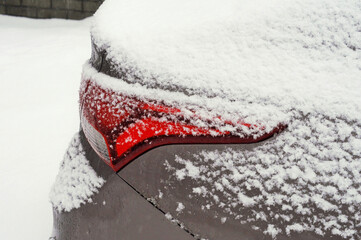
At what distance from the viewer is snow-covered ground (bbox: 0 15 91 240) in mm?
Answer: 2252

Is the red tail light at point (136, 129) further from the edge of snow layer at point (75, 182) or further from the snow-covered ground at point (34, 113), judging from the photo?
the snow-covered ground at point (34, 113)

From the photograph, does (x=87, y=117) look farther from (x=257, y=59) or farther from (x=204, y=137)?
(x=257, y=59)

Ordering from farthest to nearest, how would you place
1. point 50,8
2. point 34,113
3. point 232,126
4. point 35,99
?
point 50,8, point 35,99, point 34,113, point 232,126

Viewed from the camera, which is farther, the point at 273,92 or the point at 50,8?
the point at 50,8

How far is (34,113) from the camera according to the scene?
12.3 ft

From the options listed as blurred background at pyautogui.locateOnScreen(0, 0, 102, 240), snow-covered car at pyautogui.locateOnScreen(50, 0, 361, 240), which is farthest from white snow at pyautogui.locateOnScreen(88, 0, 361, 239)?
blurred background at pyautogui.locateOnScreen(0, 0, 102, 240)

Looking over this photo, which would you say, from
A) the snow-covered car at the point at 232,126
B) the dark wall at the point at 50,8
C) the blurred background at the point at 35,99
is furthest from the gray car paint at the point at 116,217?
the dark wall at the point at 50,8

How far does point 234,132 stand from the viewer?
93 centimetres

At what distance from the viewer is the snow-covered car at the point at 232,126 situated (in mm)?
911

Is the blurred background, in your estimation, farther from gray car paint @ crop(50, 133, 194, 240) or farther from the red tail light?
the red tail light

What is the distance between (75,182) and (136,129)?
37cm

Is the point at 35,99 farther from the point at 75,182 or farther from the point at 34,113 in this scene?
the point at 75,182

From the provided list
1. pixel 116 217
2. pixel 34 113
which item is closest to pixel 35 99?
pixel 34 113

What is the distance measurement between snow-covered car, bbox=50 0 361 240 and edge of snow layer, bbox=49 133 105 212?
2 cm
